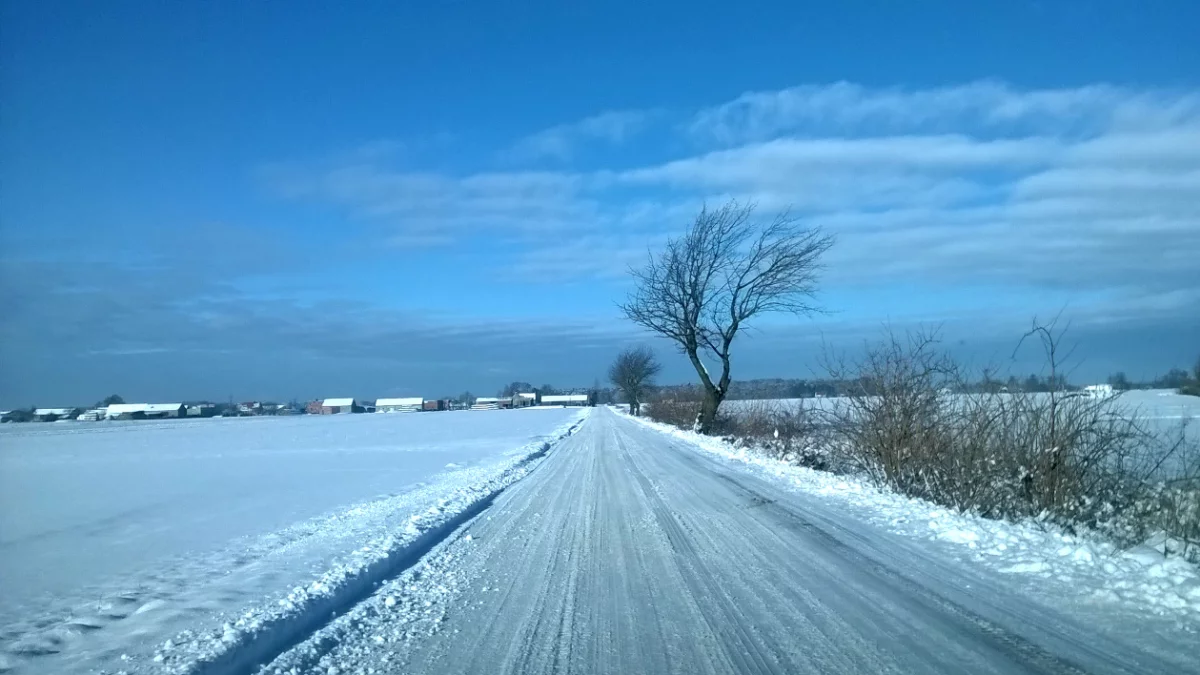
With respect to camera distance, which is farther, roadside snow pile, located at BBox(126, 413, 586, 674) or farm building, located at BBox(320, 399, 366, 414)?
farm building, located at BBox(320, 399, 366, 414)

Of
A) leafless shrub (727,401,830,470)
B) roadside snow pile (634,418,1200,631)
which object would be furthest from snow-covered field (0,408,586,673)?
leafless shrub (727,401,830,470)

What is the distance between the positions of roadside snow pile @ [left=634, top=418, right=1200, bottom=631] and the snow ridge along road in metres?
0.48

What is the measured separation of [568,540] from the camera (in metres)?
12.3

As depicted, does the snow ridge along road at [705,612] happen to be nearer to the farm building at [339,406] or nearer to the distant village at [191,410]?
the distant village at [191,410]

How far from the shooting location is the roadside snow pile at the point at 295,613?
6410 mm

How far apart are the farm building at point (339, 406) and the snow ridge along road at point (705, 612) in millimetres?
183577

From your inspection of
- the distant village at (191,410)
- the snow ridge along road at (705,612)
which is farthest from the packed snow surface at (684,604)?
the distant village at (191,410)

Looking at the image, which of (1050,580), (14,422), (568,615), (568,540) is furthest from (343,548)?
(14,422)

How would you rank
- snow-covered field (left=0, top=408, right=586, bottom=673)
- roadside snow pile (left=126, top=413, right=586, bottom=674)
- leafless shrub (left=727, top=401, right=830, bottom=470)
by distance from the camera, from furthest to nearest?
1. leafless shrub (left=727, top=401, right=830, bottom=470)
2. snow-covered field (left=0, top=408, right=586, bottom=673)
3. roadside snow pile (left=126, top=413, right=586, bottom=674)

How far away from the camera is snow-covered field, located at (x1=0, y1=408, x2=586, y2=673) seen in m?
7.76

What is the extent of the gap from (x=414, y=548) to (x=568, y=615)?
180 inches

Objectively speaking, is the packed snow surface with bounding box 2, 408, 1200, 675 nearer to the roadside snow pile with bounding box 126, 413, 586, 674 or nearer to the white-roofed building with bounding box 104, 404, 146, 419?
the roadside snow pile with bounding box 126, 413, 586, 674

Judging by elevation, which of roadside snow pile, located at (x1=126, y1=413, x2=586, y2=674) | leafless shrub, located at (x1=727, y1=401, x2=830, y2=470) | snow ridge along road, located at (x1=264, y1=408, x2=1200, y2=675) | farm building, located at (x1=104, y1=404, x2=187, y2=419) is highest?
farm building, located at (x1=104, y1=404, x2=187, y2=419)

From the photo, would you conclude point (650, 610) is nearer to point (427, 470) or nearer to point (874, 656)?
point (874, 656)
